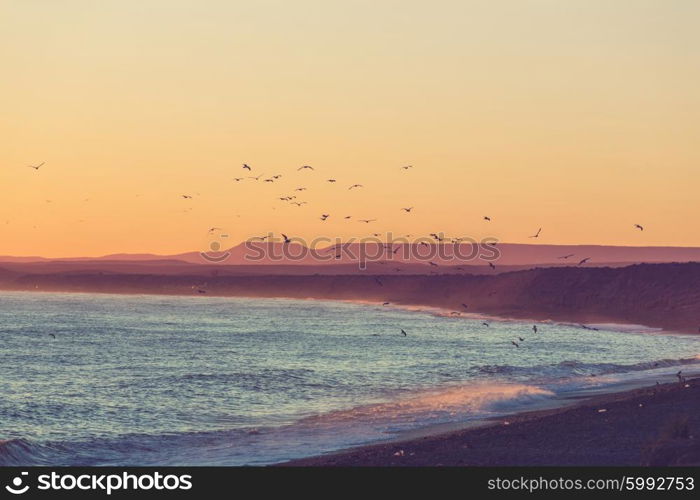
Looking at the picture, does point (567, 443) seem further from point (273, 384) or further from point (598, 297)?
point (598, 297)

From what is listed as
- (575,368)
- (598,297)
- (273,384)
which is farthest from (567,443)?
(598,297)

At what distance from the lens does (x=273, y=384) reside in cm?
4419

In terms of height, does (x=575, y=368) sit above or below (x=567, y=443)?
below

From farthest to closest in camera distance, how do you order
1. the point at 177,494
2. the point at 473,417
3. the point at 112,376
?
the point at 112,376, the point at 473,417, the point at 177,494

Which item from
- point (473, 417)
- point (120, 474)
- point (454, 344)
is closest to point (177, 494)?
point (120, 474)

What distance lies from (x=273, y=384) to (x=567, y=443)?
21.6 metres

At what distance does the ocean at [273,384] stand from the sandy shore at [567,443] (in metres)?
2.79

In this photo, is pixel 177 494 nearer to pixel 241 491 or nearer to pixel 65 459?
pixel 241 491

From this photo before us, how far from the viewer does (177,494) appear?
1780 centimetres

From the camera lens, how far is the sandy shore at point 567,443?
21922mm

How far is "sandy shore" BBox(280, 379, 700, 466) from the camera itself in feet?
71.9

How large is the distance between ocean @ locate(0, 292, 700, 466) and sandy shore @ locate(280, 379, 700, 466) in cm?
279

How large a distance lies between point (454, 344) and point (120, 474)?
169 feet

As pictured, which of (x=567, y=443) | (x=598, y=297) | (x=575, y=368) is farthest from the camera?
(x=598, y=297)
